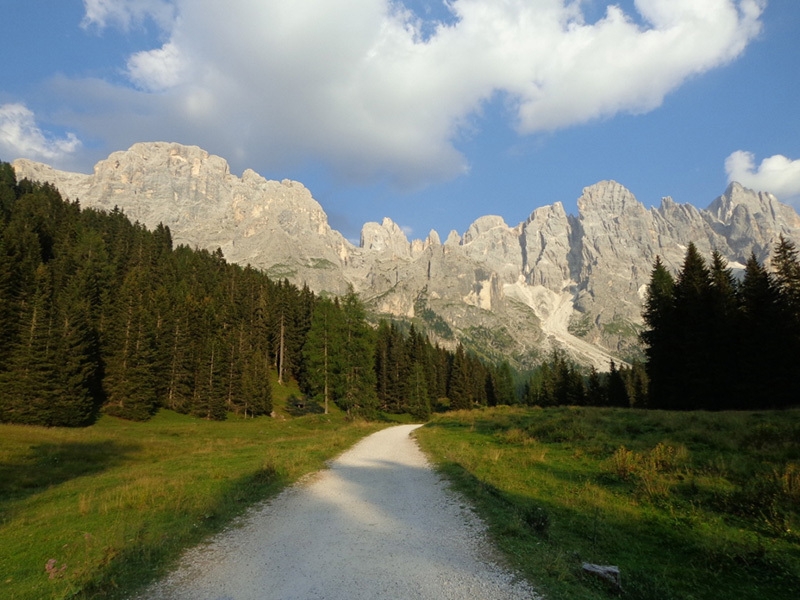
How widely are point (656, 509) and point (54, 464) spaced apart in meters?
29.7

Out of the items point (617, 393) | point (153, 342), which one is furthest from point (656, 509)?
point (617, 393)

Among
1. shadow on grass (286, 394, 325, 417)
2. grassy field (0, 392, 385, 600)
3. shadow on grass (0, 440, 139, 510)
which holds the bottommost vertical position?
shadow on grass (286, 394, 325, 417)

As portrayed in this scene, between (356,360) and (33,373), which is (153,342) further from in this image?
(356,360)

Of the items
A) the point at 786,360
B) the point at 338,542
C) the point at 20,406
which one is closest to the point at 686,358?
the point at 786,360

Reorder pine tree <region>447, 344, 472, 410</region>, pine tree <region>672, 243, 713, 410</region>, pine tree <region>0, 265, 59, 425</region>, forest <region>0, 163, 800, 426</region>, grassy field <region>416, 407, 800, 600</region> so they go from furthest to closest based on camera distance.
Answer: pine tree <region>447, 344, 472, 410</region> < pine tree <region>672, 243, 713, 410</region> < pine tree <region>0, 265, 59, 425</region> < forest <region>0, 163, 800, 426</region> < grassy field <region>416, 407, 800, 600</region>

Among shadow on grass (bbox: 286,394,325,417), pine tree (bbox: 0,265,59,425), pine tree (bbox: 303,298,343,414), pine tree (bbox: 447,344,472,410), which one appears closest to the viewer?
pine tree (bbox: 0,265,59,425)

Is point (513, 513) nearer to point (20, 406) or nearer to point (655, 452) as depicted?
point (655, 452)

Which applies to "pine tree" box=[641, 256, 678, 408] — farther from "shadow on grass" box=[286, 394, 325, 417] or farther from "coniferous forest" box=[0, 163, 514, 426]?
"shadow on grass" box=[286, 394, 325, 417]

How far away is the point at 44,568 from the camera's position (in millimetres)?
7723

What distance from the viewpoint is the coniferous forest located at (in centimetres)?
4325

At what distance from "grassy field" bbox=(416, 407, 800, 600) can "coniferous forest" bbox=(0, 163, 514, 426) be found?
103 feet

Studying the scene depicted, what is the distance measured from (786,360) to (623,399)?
41326 millimetres

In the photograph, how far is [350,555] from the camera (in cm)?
777

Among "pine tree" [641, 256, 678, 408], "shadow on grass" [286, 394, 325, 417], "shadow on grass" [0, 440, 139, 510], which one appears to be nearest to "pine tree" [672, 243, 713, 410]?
"pine tree" [641, 256, 678, 408]
